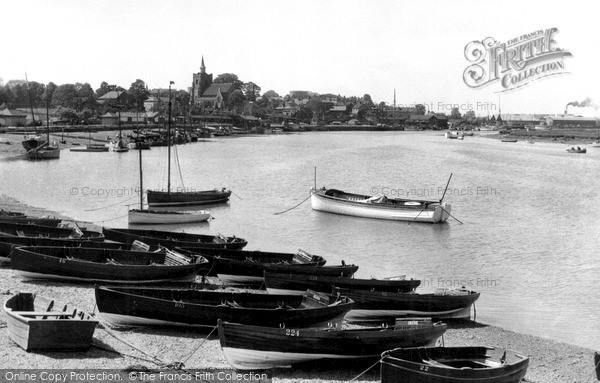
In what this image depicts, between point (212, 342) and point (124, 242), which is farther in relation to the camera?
point (124, 242)

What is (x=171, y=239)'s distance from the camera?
33.3 meters

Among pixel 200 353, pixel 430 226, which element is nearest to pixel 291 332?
pixel 200 353

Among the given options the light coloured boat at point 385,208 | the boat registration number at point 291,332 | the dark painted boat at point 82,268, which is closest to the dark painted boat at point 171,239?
the dark painted boat at point 82,268

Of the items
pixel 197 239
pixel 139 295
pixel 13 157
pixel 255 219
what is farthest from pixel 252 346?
pixel 13 157

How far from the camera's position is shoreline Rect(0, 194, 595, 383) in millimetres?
18656

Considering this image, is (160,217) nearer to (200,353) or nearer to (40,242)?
(40,242)

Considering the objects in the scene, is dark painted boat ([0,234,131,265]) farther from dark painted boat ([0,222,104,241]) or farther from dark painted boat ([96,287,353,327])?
dark painted boat ([96,287,353,327])

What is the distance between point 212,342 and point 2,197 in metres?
43.2

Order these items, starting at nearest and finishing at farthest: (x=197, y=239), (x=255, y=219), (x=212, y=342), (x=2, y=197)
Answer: (x=212, y=342), (x=197, y=239), (x=255, y=219), (x=2, y=197)

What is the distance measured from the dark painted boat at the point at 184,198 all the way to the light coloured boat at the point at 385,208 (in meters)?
8.88

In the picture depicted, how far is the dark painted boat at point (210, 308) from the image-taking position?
21.4 metres

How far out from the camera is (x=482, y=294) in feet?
105

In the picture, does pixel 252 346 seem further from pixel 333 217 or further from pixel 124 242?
pixel 333 217

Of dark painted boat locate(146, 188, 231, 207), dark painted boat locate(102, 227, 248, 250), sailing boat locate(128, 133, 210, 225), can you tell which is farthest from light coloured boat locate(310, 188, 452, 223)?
dark painted boat locate(102, 227, 248, 250)
